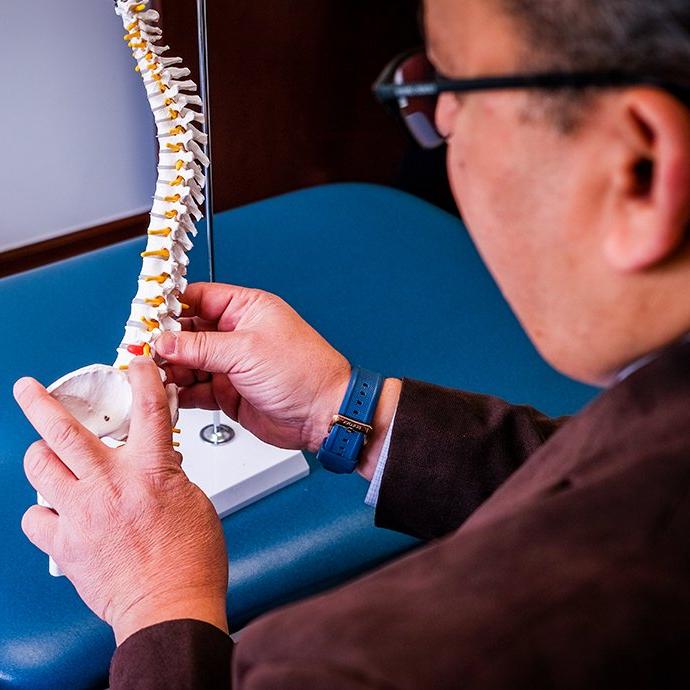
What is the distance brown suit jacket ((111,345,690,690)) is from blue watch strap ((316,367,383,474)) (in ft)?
1.48

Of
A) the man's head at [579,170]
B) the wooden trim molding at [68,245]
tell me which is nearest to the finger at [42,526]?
the man's head at [579,170]

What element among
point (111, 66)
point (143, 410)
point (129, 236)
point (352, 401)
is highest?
point (111, 66)

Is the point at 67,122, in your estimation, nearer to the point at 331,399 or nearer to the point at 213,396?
the point at 213,396

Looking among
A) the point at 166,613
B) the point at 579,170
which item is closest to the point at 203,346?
the point at 166,613

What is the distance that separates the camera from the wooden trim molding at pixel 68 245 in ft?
8.03

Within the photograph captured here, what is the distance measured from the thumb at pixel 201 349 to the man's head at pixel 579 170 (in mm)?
453

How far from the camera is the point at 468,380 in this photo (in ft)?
4.33

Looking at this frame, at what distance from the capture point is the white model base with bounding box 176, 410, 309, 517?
108 centimetres

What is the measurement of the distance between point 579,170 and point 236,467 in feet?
2.28


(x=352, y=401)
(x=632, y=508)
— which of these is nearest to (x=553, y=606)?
(x=632, y=508)

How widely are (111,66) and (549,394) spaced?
1.61 m

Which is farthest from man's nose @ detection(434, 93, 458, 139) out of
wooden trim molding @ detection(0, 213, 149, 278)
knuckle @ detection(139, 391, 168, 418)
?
wooden trim molding @ detection(0, 213, 149, 278)

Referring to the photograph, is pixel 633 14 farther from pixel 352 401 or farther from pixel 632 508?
pixel 352 401

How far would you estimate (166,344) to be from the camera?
3.26ft
